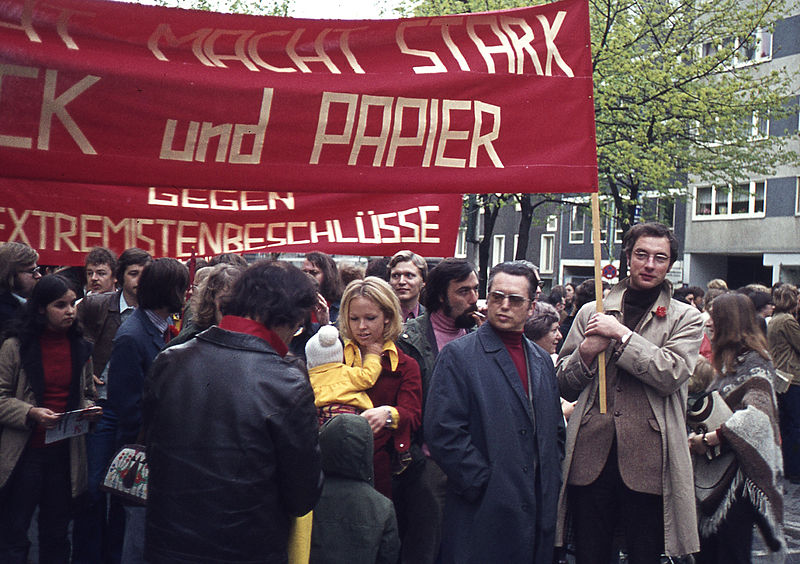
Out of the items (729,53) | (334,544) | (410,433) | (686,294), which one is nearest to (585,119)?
(410,433)

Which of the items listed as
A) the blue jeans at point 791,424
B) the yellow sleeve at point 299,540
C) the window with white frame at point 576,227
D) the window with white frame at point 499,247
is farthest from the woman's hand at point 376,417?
the window with white frame at point 499,247

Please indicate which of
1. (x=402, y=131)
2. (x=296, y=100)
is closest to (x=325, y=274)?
(x=402, y=131)

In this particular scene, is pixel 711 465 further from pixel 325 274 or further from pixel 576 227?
pixel 576 227

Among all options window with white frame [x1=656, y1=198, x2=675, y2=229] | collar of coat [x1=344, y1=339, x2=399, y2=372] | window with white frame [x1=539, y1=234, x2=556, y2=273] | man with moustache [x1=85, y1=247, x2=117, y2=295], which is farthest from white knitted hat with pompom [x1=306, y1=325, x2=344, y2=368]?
window with white frame [x1=539, y1=234, x2=556, y2=273]

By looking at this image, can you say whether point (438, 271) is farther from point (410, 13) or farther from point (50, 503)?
point (410, 13)

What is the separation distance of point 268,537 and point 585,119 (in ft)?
7.40

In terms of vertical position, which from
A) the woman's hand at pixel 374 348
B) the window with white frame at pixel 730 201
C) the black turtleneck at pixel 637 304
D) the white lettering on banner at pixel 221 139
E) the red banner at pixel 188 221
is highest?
the window with white frame at pixel 730 201

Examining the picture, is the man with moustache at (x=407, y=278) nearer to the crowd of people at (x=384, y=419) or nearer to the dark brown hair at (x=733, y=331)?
the crowd of people at (x=384, y=419)

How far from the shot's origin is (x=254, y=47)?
3.86 metres

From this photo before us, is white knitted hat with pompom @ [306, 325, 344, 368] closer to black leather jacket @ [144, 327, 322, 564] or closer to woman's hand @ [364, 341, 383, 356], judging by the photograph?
woman's hand @ [364, 341, 383, 356]

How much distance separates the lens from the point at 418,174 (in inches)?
159

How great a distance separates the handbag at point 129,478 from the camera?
13.3 feet

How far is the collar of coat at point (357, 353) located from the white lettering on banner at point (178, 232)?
59 cm

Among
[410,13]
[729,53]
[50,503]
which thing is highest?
[410,13]
